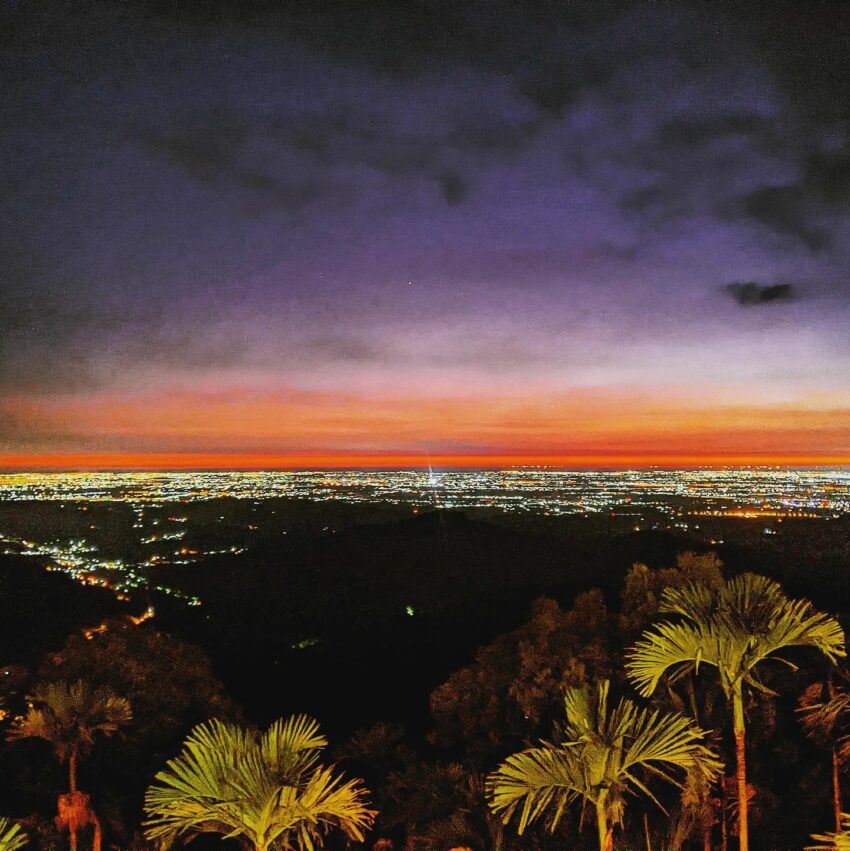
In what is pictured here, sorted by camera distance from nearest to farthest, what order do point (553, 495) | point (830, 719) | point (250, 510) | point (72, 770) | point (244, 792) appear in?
point (244, 792)
point (830, 719)
point (72, 770)
point (250, 510)
point (553, 495)

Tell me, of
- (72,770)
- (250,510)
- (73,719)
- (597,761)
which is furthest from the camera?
(250,510)

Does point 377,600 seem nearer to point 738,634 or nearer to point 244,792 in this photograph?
point 738,634

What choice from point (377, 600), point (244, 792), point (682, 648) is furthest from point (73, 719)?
point (377, 600)

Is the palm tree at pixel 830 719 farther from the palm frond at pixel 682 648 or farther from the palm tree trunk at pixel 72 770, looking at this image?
the palm tree trunk at pixel 72 770

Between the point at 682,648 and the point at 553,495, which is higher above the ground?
the point at 682,648

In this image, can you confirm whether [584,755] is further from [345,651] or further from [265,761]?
[345,651]

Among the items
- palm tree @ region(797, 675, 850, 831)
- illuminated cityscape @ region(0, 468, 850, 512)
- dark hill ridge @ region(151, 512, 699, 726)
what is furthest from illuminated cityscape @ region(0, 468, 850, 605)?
palm tree @ region(797, 675, 850, 831)

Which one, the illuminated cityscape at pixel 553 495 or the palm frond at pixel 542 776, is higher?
the palm frond at pixel 542 776

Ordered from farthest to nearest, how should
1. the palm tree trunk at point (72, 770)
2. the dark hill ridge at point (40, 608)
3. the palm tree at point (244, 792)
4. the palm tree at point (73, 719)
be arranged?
the dark hill ridge at point (40, 608) → the palm tree at point (73, 719) → the palm tree trunk at point (72, 770) → the palm tree at point (244, 792)

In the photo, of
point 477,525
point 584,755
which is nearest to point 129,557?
point 477,525

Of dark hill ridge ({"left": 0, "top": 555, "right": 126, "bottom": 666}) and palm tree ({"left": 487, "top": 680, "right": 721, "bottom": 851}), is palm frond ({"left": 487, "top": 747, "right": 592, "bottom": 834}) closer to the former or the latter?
palm tree ({"left": 487, "top": 680, "right": 721, "bottom": 851})

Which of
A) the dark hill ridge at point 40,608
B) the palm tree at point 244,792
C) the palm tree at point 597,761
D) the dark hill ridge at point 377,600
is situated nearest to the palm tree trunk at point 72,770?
the palm tree at point 244,792
